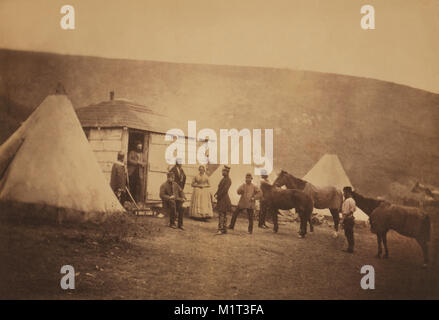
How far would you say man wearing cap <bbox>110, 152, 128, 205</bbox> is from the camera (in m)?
4.92

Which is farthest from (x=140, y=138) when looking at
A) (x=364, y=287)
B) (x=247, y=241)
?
(x=364, y=287)

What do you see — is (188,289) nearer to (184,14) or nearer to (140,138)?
(140,138)

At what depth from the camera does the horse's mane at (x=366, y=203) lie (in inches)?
198

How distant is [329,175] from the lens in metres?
5.14

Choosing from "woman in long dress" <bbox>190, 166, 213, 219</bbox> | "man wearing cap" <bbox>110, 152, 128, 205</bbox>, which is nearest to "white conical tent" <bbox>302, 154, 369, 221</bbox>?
"woman in long dress" <bbox>190, 166, 213, 219</bbox>

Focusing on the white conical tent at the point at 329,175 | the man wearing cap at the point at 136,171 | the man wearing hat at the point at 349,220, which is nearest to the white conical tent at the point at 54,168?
the man wearing cap at the point at 136,171

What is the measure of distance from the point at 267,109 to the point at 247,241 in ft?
5.52

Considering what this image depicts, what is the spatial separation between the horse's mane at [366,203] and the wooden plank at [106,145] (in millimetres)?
2927

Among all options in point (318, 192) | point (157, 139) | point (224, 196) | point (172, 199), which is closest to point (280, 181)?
point (318, 192)

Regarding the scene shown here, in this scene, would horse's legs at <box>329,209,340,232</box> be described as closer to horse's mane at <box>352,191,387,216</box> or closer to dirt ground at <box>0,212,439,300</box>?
dirt ground at <box>0,212,439,300</box>

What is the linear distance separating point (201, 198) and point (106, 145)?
1.33m

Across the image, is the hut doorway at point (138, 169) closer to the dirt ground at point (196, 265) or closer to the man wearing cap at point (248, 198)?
the dirt ground at point (196, 265)

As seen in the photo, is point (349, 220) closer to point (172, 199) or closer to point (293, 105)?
point (293, 105)
